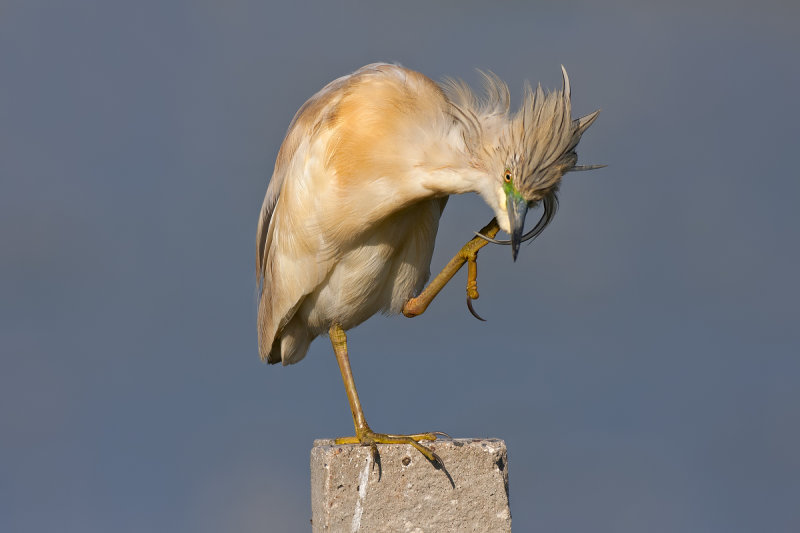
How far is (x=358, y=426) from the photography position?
7438 mm

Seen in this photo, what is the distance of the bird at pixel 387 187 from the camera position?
6.73m

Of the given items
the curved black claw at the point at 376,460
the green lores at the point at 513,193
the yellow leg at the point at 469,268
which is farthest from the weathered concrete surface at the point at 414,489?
the green lores at the point at 513,193

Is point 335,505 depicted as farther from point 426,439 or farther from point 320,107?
point 320,107

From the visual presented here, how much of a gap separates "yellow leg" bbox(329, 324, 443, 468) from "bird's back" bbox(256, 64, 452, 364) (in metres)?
0.13

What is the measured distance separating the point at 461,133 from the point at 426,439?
1.89 m

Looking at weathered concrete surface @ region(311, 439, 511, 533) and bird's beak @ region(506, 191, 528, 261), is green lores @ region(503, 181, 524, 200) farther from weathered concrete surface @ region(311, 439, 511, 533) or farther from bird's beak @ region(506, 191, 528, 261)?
weathered concrete surface @ region(311, 439, 511, 533)

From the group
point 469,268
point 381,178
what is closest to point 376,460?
point 469,268

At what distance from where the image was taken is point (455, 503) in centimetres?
704

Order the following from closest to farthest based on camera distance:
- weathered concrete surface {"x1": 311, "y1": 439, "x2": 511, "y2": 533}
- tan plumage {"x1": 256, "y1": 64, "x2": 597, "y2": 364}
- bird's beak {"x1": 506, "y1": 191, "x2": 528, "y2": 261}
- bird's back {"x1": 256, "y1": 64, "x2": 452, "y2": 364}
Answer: bird's beak {"x1": 506, "y1": 191, "x2": 528, "y2": 261}
tan plumage {"x1": 256, "y1": 64, "x2": 597, "y2": 364}
weathered concrete surface {"x1": 311, "y1": 439, "x2": 511, "y2": 533}
bird's back {"x1": 256, "y1": 64, "x2": 452, "y2": 364}

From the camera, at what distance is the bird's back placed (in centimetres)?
707

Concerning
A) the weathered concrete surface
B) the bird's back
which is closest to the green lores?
the bird's back

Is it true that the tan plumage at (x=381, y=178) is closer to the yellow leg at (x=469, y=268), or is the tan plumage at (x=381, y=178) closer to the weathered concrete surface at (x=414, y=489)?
the yellow leg at (x=469, y=268)

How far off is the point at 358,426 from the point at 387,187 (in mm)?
1575

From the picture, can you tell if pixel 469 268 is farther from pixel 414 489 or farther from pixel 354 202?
pixel 414 489
